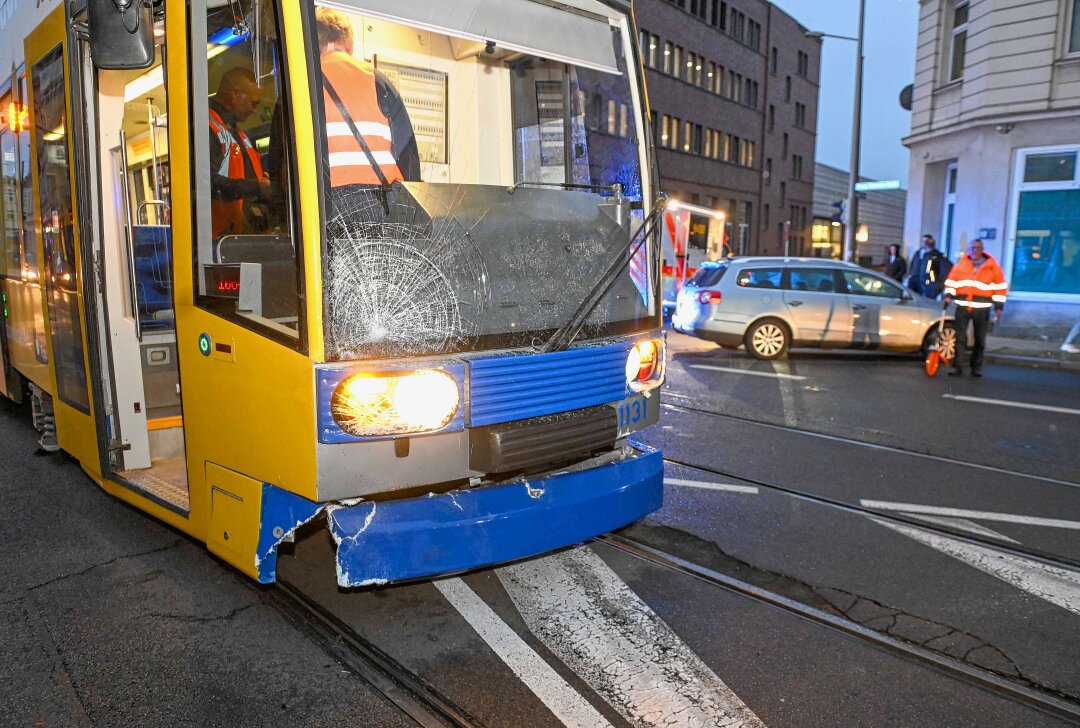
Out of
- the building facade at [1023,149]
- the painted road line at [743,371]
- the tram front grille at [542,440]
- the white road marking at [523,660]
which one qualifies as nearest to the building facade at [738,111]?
the building facade at [1023,149]

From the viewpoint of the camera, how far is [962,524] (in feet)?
16.2

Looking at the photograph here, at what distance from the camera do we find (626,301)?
4012 mm

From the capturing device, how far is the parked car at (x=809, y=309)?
12.2 m

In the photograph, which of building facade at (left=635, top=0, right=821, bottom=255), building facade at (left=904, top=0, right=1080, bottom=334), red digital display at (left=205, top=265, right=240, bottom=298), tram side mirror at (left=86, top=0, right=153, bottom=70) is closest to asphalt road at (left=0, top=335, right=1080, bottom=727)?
red digital display at (left=205, top=265, right=240, bottom=298)

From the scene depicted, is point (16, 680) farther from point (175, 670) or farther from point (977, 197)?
point (977, 197)

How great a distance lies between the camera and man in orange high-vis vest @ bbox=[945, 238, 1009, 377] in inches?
420

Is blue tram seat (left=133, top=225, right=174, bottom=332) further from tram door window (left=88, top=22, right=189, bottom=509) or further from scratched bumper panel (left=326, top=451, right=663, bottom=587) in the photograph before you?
scratched bumper panel (left=326, top=451, right=663, bottom=587)

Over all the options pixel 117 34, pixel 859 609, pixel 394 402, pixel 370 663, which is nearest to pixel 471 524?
pixel 394 402

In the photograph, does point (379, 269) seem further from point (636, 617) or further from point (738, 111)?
point (738, 111)

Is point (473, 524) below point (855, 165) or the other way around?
below

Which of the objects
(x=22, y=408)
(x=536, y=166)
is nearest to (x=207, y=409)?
(x=536, y=166)

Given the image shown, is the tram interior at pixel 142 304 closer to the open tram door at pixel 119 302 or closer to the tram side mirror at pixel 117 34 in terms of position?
the open tram door at pixel 119 302

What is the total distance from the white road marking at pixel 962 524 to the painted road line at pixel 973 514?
7 cm

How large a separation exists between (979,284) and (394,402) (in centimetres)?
1014
